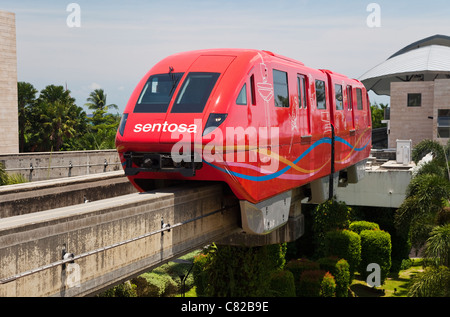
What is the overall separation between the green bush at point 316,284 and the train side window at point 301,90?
53.0 ft

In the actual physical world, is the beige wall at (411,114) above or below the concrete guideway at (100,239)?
above

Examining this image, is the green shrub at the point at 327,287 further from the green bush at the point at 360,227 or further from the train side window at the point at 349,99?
the train side window at the point at 349,99

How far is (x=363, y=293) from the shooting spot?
34844 mm

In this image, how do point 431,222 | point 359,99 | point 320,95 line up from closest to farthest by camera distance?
point 320,95 → point 359,99 → point 431,222

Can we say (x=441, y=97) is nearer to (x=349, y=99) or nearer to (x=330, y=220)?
(x=330, y=220)

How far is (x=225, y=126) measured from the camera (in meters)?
10.5

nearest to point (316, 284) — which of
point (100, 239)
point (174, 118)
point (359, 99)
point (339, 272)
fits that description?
point (339, 272)

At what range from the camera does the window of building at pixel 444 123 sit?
56.1 meters

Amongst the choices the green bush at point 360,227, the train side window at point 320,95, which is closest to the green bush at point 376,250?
the green bush at point 360,227

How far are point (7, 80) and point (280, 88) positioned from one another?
26.8m

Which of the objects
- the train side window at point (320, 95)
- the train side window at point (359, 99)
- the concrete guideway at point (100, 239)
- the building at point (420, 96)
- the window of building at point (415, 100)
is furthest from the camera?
the window of building at point (415, 100)

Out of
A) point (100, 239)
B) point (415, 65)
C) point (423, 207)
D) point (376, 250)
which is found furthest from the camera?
point (415, 65)

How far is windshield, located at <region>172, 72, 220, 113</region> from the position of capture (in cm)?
1084
